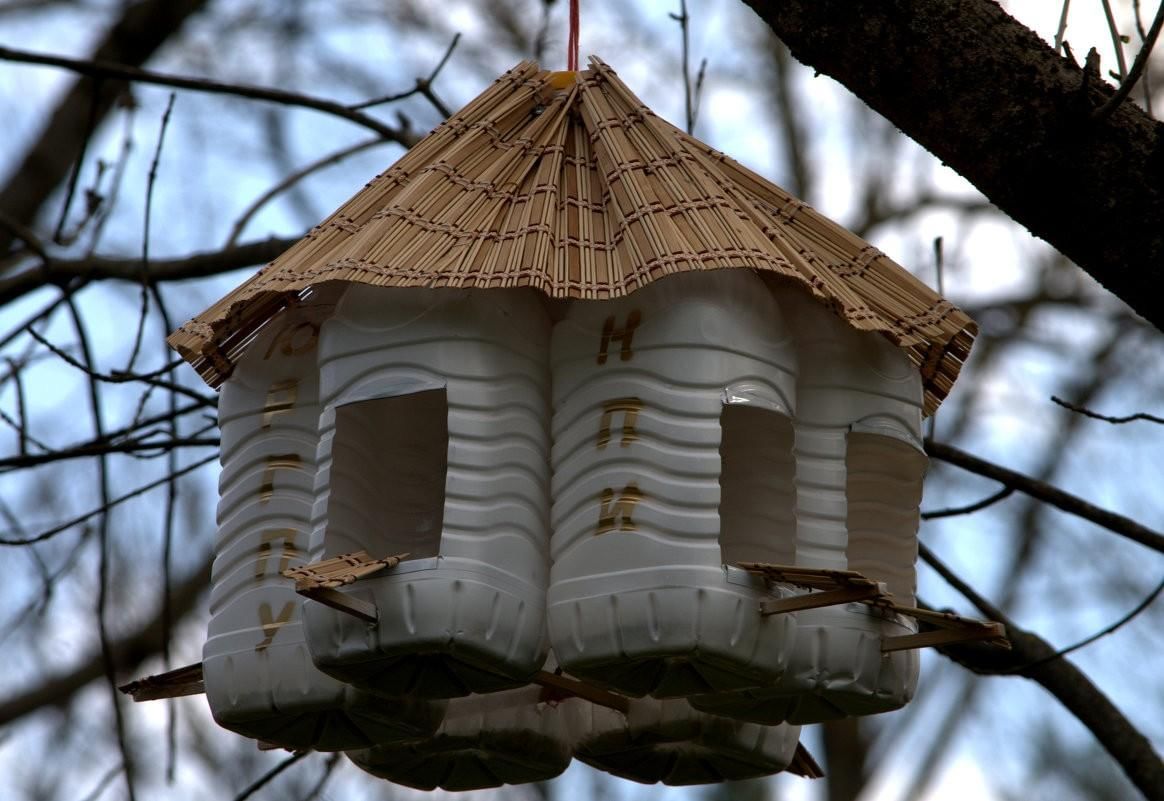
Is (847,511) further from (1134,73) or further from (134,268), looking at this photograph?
(134,268)

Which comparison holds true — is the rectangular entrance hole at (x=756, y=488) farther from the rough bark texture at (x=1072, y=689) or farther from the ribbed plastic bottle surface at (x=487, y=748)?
the rough bark texture at (x=1072, y=689)

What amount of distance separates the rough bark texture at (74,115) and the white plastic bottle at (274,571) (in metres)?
2.42

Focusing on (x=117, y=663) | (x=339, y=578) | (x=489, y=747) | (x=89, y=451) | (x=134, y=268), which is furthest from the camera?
(x=117, y=663)

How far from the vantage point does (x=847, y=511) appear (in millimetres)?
2568

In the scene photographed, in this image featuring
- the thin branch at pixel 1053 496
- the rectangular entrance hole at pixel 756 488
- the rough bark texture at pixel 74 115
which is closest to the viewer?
the rectangular entrance hole at pixel 756 488

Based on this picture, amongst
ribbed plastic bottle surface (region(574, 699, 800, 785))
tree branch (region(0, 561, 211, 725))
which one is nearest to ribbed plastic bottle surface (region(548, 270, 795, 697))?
ribbed plastic bottle surface (region(574, 699, 800, 785))

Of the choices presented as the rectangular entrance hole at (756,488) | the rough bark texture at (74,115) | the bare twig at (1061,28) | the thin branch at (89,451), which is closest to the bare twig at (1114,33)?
the bare twig at (1061,28)

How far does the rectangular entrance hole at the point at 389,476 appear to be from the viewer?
7.93 feet

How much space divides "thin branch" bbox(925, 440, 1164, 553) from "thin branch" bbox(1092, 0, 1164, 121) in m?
1.10

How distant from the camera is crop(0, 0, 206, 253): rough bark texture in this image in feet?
15.7

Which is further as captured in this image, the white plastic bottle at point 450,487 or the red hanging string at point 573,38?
the red hanging string at point 573,38

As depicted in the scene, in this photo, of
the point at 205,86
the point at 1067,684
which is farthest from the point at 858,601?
the point at 205,86

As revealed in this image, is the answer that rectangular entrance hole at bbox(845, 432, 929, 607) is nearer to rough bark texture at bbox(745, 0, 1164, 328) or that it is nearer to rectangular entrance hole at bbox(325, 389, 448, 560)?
rough bark texture at bbox(745, 0, 1164, 328)

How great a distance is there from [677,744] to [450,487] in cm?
72
